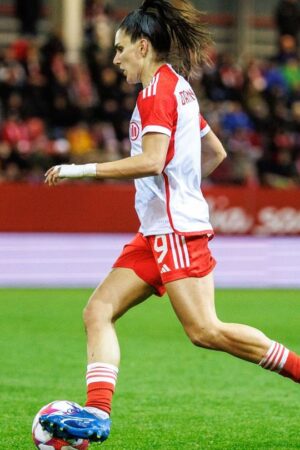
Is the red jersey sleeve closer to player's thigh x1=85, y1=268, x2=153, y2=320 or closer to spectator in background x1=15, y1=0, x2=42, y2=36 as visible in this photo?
player's thigh x1=85, y1=268, x2=153, y2=320

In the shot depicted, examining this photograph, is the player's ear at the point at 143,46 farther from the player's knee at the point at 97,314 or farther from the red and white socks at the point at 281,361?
the red and white socks at the point at 281,361

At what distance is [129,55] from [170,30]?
245 mm

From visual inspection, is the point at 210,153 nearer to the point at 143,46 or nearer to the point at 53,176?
the point at 143,46

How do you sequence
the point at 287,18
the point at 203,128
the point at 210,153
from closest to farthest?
the point at 203,128 → the point at 210,153 → the point at 287,18

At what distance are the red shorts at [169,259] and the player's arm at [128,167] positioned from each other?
41 cm

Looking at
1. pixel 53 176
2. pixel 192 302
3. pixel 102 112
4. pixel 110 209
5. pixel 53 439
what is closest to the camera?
pixel 53 176

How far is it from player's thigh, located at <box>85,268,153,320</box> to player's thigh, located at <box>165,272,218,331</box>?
247 mm

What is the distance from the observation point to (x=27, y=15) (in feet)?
75.5

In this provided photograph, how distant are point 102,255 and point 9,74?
4.43m

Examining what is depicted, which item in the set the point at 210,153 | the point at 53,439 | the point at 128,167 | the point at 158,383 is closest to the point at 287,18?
the point at 158,383

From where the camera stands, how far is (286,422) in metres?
6.57

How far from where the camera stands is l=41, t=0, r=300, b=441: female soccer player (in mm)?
5539

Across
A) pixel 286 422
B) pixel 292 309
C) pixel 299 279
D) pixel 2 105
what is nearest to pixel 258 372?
pixel 286 422

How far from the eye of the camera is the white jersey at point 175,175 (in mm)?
5625
